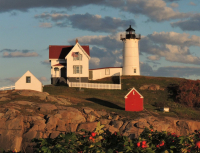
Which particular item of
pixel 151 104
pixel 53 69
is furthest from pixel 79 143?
pixel 53 69

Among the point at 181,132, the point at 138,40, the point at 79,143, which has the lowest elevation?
the point at 181,132

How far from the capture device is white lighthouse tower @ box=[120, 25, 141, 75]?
6438cm

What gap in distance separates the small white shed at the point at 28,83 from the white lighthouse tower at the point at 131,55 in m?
22.9

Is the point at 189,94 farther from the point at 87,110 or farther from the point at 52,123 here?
the point at 52,123

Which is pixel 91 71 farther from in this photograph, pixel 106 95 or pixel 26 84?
pixel 26 84

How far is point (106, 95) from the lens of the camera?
1925 inches

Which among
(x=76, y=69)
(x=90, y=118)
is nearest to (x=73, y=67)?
(x=76, y=69)

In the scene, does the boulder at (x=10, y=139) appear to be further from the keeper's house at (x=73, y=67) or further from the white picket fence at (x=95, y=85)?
the keeper's house at (x=73, y=67)

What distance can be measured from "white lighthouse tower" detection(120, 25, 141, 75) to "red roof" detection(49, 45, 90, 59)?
28.8ft

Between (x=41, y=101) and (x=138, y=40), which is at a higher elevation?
(x=138, y=40)

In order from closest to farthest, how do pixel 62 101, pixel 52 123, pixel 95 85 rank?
1. pixel 52 123
2. pixel 62 101
3. pixel 95 85

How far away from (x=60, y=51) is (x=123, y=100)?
20517 millimetres

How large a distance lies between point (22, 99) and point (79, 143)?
27799 mm

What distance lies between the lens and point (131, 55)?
212 feet
